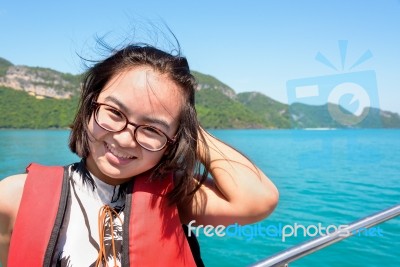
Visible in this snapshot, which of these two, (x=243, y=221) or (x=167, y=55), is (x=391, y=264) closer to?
(x=243, y=221)

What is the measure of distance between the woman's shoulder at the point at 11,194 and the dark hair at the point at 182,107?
221mm

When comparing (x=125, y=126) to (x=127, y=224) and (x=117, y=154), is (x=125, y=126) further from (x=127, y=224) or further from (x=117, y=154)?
(x=127, y=224)

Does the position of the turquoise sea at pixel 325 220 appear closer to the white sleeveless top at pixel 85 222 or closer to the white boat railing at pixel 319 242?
the white boat railing at pixel 319 242

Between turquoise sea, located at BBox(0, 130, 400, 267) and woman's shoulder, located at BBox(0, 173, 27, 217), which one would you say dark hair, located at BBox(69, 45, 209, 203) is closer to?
woman's shoulder, located at BBox(0, 173, 27, 217)

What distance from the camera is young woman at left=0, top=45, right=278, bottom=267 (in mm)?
1107

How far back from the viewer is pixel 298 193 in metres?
14.1

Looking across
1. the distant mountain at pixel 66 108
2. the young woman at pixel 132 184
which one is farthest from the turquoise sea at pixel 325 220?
the distant mountain at pixel 66 108

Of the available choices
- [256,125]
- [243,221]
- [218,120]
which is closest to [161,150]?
[243,221]

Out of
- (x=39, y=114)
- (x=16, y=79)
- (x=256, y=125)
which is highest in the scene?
(x=16, y=79)

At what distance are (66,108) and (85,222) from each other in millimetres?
94086

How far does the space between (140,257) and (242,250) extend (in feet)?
23.2

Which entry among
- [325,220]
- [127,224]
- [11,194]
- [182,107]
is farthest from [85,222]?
[325,220]

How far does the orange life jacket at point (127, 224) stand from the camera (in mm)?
1071

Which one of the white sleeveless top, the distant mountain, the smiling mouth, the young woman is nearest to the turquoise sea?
the young woman
